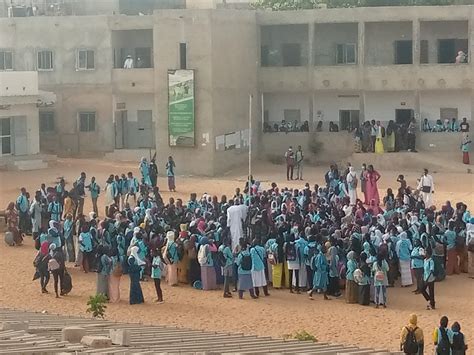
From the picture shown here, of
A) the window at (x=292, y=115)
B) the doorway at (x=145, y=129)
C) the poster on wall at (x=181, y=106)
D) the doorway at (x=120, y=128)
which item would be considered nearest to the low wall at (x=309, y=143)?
the window at (x=292, y=115)

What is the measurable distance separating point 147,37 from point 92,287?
946 inches

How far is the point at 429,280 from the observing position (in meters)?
20.0

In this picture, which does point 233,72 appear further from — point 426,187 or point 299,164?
point 426,187

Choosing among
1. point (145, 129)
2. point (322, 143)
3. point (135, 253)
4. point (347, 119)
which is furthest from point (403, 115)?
point (135, 253)

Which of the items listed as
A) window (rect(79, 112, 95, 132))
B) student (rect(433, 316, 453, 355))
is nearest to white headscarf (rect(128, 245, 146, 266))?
student (rect(433, 316, 453, 355))

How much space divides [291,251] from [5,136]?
2072 cm

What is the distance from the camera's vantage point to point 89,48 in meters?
43.9

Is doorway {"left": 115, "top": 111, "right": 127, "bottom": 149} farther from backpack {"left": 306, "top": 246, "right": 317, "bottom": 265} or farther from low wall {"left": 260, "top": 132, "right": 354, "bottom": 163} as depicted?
backpack {"left": 306, "top": 246, "right": 317, "bottom": 265}

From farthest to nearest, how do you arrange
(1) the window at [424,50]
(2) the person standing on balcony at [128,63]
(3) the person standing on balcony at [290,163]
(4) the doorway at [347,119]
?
1. (2) the person standing on balcony at [128,63]
2. (4) the doorway at [347,119]
3. (1) the window at [424,50]
4. (3) the person standing on balcony at [290,163]

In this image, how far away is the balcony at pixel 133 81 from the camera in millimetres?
43219

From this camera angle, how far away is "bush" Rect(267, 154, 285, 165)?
41.3 meters

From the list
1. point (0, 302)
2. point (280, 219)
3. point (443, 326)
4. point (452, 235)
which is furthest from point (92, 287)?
point (443, 326)

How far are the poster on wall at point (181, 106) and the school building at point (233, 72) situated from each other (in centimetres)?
21

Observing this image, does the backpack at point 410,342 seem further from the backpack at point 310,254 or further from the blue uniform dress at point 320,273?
the backpack at point 310,254
